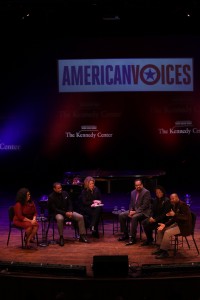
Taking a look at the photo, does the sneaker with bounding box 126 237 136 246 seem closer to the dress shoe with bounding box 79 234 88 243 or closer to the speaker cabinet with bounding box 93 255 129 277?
the dress shoe with bounding box 79 234 88 243

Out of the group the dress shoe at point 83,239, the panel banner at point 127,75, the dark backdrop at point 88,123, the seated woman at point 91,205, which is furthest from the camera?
the panel banner at point 127,75

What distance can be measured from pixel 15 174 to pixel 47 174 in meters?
0.92

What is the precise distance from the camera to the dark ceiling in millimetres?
10500

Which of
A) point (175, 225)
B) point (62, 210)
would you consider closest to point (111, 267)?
point (175, 225)

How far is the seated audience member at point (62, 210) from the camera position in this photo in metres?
9.10

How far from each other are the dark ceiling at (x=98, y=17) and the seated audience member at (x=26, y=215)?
3907 mm

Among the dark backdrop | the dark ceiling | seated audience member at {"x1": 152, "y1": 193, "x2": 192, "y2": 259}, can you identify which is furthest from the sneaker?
the dark backdrop

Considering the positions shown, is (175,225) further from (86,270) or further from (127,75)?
(127,75)

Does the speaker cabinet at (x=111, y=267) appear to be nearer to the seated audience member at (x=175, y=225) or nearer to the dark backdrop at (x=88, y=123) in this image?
the seated audience member at (x=175, y=225)

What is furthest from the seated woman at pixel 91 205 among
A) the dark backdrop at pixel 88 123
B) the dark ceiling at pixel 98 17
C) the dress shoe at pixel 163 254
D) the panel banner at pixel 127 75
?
the panel banner at pixel 127 75

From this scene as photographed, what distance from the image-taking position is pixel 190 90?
14.7 metres

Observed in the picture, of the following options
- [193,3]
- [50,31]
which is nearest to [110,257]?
[193,3]

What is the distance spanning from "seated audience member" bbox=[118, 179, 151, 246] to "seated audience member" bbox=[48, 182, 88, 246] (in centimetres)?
69

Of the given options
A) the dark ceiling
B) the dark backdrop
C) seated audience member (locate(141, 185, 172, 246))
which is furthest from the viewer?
the dark backdrop
